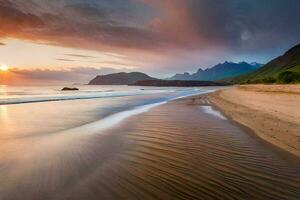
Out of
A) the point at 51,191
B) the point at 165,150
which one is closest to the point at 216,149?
the point at 165,150

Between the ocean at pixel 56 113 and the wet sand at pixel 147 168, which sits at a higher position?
the wet sand at pixel 147 168

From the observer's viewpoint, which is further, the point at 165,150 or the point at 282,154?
the point at 165,150

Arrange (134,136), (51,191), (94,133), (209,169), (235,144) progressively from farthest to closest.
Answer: (94,133)
(134,136)
(235,144)
(209,169)
(51,191)

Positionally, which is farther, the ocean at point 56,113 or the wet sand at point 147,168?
the ocean at point 56,113

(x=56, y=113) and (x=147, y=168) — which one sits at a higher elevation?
(x=147, y=168)

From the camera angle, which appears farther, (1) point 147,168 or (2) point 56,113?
(2) point 56,113

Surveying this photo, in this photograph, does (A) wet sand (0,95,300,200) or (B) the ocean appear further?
(B) the ocean

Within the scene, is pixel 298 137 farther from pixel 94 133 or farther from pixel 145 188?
pixel 94 133

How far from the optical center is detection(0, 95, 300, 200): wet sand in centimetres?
540

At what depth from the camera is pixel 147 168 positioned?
7.07m

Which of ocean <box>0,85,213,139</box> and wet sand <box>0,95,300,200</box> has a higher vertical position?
wet sand <box>0,95,300,200</box>

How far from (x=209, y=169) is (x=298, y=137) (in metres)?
5.40

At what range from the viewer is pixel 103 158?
8133 mm

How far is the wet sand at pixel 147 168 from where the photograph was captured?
5402mm
